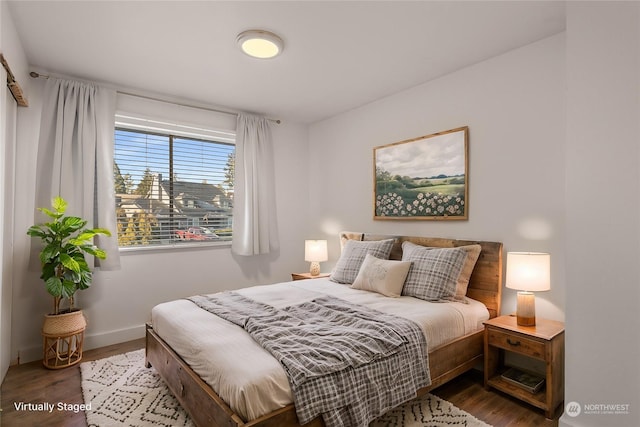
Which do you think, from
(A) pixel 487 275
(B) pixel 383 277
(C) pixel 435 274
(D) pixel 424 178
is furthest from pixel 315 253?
(A) pixel 487 275

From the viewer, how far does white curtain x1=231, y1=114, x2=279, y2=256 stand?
13.6 ft

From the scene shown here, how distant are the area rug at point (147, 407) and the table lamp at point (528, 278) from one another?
2.58 ft

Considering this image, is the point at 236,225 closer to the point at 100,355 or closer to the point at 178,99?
the point at 178,99

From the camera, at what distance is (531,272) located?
2.31 metres

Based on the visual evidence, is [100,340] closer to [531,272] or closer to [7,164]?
[7,164]

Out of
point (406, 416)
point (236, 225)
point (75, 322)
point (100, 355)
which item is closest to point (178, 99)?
point (236, 225)

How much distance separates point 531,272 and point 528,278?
0.04 metres

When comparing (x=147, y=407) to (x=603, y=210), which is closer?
(x=603, y=210)

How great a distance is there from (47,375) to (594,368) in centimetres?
372

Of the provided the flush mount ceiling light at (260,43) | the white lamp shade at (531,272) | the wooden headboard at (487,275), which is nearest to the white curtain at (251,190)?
the flush mount ceiling light at (260,43)

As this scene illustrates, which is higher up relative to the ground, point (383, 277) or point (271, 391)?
point (383, 277)

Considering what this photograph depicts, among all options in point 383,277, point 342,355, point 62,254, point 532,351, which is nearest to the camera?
point 342,355

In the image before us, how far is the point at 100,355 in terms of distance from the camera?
123 inches

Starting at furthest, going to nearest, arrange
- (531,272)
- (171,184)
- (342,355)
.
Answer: (171,184) < (531,272) < (342,355)
